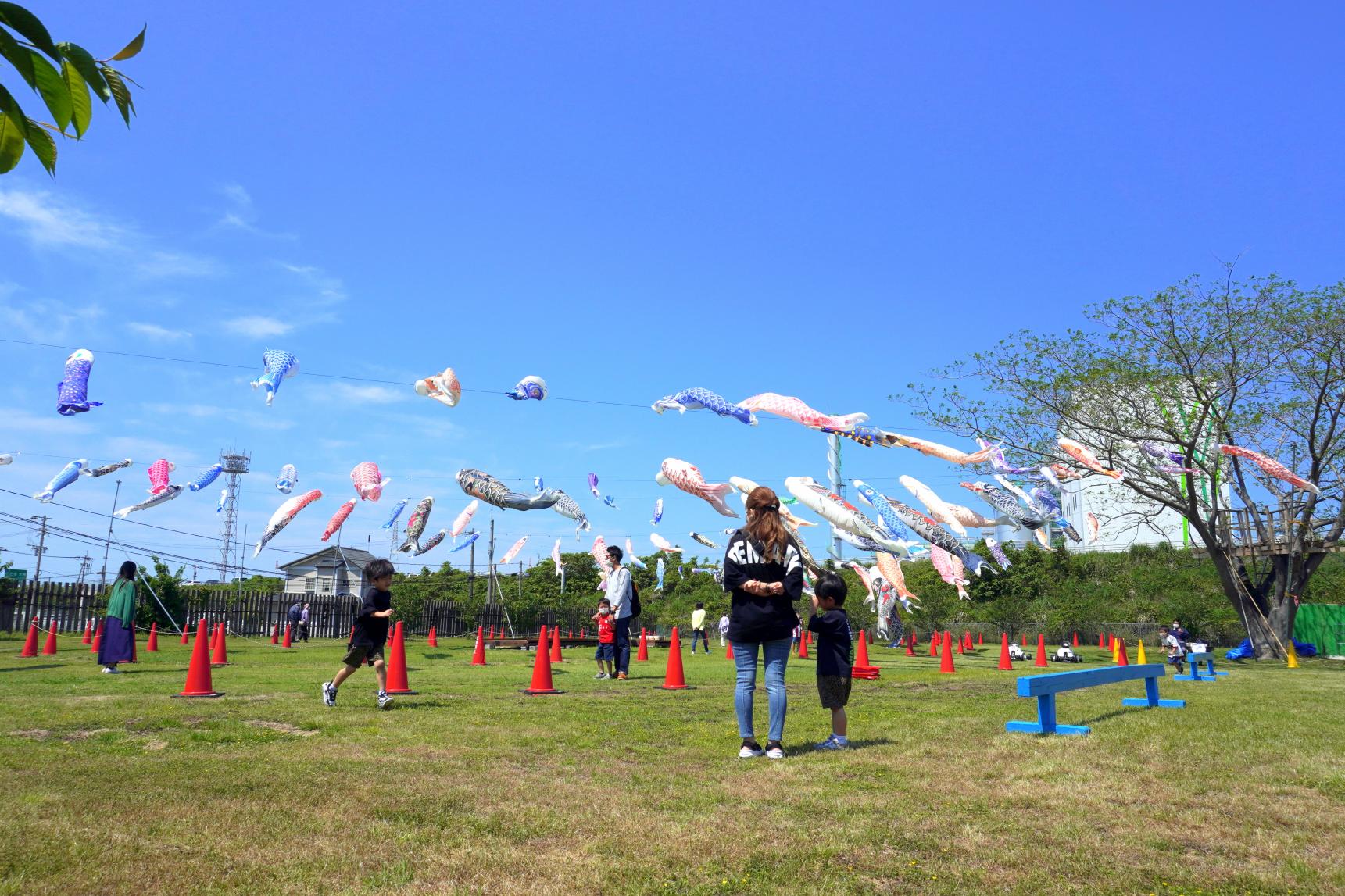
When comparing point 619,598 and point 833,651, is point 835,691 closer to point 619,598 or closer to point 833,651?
point 833,651

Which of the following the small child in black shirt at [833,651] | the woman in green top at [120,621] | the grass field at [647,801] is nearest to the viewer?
the grass field at [647,801]

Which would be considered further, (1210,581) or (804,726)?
(1210,581)

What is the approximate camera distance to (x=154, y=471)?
1828cm

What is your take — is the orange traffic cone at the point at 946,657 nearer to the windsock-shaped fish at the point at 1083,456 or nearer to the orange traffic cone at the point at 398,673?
the windsock-shaped fish at the point at 1083,456

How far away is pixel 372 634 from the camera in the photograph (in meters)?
8.20

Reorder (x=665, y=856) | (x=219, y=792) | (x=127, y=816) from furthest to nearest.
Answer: (x=219, y=792) < (x=127, y=816) < (x=665, y=856)

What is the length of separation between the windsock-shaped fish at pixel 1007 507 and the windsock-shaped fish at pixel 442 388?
986 cm

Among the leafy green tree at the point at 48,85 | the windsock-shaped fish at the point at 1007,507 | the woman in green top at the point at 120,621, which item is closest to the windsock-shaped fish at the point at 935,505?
the windsock-shaped fish at the point at 1007,507

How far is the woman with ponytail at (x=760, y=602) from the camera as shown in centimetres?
563

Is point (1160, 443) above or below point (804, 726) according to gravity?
above

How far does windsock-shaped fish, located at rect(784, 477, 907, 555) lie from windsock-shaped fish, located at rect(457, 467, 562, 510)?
15.7ft

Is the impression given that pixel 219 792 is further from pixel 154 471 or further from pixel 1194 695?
pixel 154 471

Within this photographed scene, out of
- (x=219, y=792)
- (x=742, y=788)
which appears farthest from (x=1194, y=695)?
(x=219, y=792)

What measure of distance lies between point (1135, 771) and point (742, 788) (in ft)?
7.24
